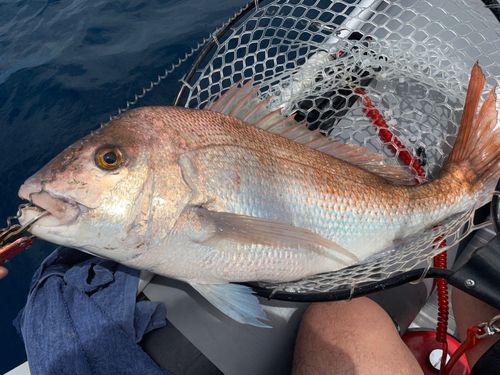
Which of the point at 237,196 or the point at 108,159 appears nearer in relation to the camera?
the point at 108,159

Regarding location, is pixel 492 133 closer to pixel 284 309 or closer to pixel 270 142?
pixel 270 142

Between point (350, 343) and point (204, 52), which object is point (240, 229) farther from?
point (204, 52)

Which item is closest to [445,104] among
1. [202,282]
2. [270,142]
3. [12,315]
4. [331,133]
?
[331,133]

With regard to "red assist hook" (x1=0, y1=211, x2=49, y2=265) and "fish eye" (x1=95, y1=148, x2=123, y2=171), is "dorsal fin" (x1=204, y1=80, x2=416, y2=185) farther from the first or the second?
"red assist hook" (x1=0, y1=211, x2=49, y2=265)

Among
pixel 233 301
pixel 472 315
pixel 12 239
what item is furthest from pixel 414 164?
pixel 12 239

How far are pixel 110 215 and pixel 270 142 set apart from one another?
779mm

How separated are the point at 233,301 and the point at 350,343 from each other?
25.7 inches

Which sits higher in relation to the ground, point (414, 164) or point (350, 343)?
point (414, 164)

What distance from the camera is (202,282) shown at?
134 cm

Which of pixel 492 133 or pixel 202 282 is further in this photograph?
pixel 492 133

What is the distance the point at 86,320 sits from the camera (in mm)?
1442

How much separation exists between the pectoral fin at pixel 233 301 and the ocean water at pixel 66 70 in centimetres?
194

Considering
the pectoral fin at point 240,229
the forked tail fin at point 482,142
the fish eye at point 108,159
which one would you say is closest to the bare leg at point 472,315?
the forked tail fin at point 482,142

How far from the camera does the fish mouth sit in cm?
102
